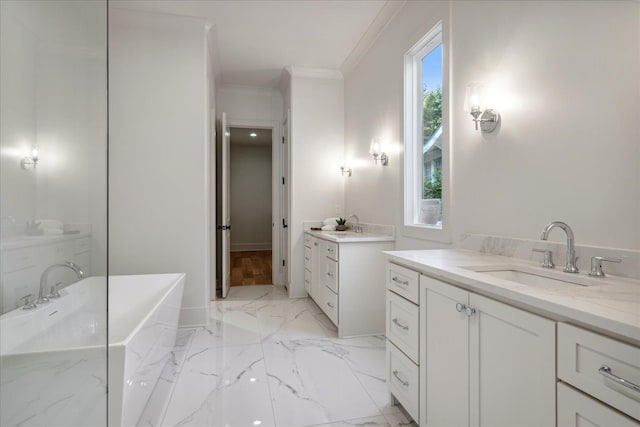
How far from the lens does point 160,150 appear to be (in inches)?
116

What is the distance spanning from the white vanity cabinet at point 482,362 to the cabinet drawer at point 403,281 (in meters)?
0.06

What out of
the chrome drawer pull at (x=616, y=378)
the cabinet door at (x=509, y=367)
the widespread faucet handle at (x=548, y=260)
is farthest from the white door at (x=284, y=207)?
the chrome drawer pull at (x=616, y=378)

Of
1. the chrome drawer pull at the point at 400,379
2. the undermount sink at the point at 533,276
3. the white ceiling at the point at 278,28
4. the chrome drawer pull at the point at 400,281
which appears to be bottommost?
the chrome drawer pull at the point at 400,379

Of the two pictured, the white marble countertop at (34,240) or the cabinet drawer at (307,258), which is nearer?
the white marble countertop at (34,240)

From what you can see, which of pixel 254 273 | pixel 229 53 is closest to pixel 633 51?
pixel 229 53

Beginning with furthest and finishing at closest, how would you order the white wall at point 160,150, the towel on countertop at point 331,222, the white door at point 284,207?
the white door at point 284,207 → the towel on countertop at point 331,222 → the white wall at point 160,150

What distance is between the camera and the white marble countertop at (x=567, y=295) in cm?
67

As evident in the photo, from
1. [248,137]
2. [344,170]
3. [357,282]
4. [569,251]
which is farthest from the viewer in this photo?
[248,137]

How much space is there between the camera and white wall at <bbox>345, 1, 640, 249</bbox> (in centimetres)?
111

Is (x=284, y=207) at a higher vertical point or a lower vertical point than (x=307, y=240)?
higher

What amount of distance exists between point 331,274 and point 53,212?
234cm

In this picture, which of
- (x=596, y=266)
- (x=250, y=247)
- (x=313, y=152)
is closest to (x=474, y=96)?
(x=596, y=266)

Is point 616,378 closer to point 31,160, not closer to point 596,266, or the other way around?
point 596,266

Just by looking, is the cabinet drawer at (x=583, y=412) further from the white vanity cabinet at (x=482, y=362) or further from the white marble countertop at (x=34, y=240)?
the white marble countertop at (x=34, y=240)
